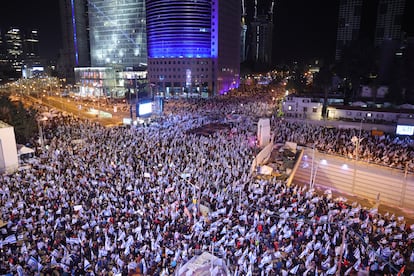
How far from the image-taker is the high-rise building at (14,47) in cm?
16648

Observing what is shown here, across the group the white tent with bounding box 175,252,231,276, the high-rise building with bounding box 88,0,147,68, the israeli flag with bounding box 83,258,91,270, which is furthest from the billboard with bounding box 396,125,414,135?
the high-rise building with bounding box 88,0,147,68

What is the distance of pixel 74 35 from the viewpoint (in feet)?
352

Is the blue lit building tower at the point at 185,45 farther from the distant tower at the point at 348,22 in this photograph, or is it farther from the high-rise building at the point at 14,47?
the high-rise building at the point at 14,47

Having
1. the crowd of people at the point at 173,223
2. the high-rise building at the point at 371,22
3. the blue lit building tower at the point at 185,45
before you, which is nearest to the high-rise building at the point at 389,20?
the high-rise building at the point at 371,22

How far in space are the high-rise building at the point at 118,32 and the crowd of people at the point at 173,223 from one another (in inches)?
3058

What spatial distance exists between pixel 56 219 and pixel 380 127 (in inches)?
1292

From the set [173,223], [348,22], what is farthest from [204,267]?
[348,22]

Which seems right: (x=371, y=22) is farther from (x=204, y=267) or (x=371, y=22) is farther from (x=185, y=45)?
(x=204, y=267)

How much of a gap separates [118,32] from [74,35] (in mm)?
24227

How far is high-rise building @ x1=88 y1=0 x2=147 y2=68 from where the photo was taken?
89.8 meters

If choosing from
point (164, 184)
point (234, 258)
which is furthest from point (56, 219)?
point (234, 258)

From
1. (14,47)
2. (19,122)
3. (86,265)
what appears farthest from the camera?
(14,47)

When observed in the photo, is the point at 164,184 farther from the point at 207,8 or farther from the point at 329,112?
the point at 207,8

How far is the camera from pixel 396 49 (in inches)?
2200
